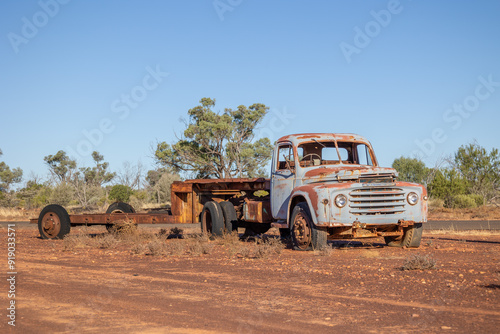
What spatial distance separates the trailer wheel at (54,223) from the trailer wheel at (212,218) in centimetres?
429

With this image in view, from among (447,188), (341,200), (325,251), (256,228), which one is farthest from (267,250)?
(447,188)

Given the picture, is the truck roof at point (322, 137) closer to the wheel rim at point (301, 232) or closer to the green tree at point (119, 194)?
the wheel rim at point (301, 232)

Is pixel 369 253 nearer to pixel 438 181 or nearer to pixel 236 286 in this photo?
pixel 236 286

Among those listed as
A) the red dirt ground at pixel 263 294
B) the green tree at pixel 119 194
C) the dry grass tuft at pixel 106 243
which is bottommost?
the red dirt ground at pixel 263 294

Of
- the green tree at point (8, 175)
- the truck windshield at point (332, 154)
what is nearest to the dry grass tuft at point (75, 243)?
the truck windshield at point (332, 154)

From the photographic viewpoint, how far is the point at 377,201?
11.0 metres

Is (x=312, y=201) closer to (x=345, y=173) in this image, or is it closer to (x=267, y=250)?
(x=345, y=173)

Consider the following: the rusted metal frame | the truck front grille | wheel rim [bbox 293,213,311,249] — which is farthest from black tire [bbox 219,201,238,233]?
the truck front grille

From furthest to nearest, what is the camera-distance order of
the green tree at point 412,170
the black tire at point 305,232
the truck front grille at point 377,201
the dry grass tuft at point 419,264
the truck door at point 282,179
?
the green tree at point 412,170 < the truck door at point 282,179 < the black tire at point 305,232 < the truck front grille at point 377,201 < the dry grass tuft at point 419,264

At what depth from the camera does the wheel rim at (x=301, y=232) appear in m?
11.3

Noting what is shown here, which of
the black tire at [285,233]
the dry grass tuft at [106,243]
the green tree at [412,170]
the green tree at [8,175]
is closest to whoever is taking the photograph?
A: the dry grass tuft at [106,243]

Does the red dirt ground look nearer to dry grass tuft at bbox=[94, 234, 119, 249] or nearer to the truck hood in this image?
the truck hood

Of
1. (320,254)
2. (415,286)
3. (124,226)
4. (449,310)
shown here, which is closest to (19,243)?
(124,226)

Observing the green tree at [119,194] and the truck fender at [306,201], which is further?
the green tree at [119,194]
